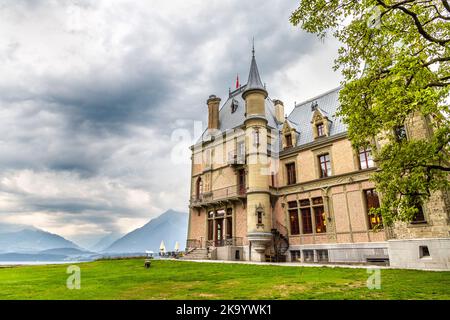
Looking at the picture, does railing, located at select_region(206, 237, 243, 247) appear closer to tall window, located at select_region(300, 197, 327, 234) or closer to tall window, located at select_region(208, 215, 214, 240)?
tall window, located at select_region(208, 215, 214, 240)

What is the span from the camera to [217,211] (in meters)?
32.1

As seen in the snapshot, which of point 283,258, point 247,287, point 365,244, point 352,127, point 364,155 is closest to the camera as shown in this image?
point 247,287

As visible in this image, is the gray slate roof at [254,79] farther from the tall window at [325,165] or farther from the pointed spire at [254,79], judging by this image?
the tall window at [325,165]

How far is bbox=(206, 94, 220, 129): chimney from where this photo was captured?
3638 cm

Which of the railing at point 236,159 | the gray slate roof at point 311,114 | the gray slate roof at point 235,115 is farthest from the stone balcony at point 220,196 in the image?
the gray slate roof at point 311,114

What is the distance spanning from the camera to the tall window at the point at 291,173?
1090 inches

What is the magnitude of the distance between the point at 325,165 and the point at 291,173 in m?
3.64

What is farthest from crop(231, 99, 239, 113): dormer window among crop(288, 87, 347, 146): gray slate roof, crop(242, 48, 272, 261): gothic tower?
crop(288, 87, 347, 146): gray slate roof

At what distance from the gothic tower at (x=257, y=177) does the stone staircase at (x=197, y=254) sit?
200 inches

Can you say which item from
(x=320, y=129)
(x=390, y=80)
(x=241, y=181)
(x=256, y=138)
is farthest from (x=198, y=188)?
(x=390, y=80)

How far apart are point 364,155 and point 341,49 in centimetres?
1284

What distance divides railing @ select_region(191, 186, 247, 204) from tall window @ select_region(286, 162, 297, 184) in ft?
15.0
